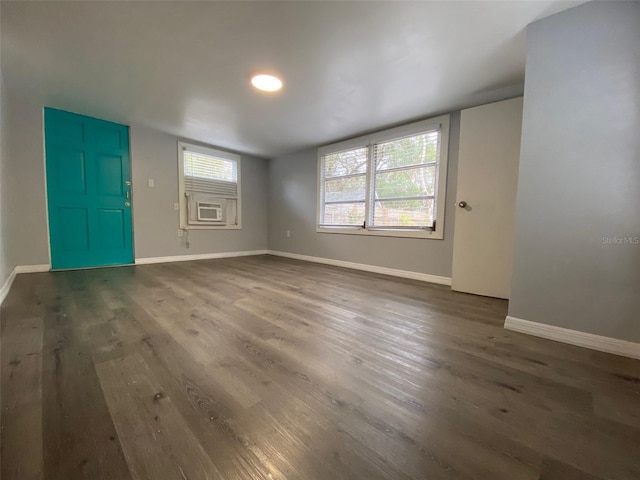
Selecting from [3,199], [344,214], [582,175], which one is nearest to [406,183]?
[344,214]

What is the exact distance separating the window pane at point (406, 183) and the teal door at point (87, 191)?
387 centimetres

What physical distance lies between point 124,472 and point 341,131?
3901mm

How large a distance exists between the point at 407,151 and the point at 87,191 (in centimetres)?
452

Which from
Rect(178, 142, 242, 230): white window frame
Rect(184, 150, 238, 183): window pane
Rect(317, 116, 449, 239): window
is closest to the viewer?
Rect(317, 116, 449, 239): window

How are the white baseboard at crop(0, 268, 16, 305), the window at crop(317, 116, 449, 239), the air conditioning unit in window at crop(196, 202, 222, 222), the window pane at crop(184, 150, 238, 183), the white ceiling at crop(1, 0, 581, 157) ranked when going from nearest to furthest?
the white ceiling at crop(1, 0, 581, 157)
the white baseboard at crop(0, 268, 16, 305)
the window at crop(317, 116, 449, 239)
the window pane at crop(184, 150, 238, 183)
the air conditioning unit in window at crop(196, 202, 222, 222)

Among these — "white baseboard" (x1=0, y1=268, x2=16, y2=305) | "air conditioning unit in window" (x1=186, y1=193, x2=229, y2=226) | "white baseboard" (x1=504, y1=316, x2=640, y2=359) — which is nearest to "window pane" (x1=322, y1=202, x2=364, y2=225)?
"air conditioning unit in window" (x1=186, y1=193, x2=229, y2=226)

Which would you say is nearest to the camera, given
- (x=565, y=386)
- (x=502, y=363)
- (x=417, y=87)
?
(x=565, y=386)

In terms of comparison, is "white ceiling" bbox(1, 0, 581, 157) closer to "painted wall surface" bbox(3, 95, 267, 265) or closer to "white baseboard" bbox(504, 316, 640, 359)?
"painted wall surface" bbox(3, 95, 267, 265)

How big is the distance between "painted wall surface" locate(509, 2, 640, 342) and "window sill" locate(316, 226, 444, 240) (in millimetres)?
1406

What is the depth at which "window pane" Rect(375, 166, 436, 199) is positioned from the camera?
3169 millimetres

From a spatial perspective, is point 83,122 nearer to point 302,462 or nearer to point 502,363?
point 302,462

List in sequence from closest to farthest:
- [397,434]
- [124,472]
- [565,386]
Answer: [124,472] < [397,434] < [565,386]

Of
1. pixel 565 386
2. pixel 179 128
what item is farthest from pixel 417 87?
pixel 179 128

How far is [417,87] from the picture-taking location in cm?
245
